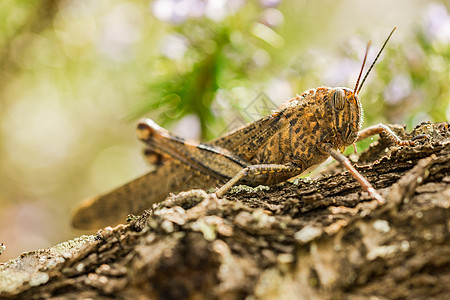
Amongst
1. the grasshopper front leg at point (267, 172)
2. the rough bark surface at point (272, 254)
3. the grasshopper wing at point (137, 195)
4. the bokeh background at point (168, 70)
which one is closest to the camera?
the rough bark surface at point (272, 254)

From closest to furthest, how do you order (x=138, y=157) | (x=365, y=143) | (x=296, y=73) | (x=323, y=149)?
(x=323, y=149) → (x=365, y=143) → (x=296, y=73) → (x=138, y=157)

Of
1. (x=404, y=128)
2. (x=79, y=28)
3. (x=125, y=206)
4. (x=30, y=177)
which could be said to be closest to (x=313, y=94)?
(x=404, y=128)

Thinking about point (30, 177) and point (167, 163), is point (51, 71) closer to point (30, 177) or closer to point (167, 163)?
point (167, 163)

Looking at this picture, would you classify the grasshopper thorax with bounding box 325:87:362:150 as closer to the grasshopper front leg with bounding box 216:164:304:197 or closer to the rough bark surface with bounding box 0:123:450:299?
the grasshopper front leg with bounding box 216:164:304:197

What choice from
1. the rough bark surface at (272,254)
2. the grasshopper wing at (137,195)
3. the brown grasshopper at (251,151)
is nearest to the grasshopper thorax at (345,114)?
the brown grasshopper at (251,151)

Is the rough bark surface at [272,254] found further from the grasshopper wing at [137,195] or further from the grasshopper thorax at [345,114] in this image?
the grasshopper wing at [137,195]

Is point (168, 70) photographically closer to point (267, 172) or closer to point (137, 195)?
point (137, 195)
